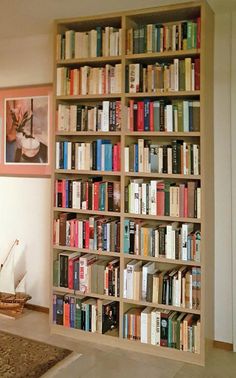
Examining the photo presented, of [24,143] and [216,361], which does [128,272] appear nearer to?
A: [216,361]

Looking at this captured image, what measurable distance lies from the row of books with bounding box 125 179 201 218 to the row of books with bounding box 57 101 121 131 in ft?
1.50

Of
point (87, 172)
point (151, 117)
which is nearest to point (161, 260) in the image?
point (87, 172)

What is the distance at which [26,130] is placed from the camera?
3738 millimetres

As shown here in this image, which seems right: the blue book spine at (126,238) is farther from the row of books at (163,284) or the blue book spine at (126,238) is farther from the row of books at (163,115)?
the row of books at (163,115)

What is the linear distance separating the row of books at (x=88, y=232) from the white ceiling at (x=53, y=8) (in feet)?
4.87

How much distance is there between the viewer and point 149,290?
301 cm

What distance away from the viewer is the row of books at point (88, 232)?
3.11 metres

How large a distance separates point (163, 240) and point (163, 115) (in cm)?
86

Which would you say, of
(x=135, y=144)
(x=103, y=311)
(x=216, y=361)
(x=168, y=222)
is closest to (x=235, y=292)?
(x=216, y=361)

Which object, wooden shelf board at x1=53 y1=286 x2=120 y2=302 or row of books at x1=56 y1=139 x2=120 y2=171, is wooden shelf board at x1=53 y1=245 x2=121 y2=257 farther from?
row of books at x1=56 y1=139 x2=120 y2=171

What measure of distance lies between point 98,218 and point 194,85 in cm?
119

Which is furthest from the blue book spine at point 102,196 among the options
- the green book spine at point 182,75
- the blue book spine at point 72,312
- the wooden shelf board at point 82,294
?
the green book spine at point 182,75

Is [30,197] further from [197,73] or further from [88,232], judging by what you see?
[197,73]

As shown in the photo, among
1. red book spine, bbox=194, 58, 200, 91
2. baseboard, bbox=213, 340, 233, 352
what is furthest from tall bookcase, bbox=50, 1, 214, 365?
baseboard, bbox=213, 340, 233, 352
